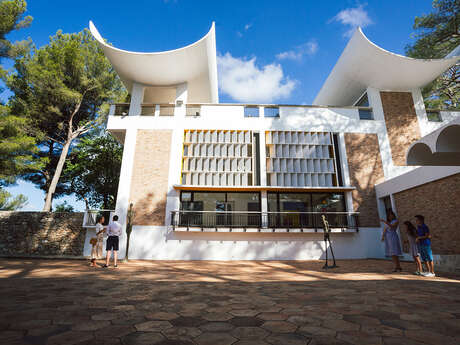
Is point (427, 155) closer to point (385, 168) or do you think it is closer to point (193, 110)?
point (385, 168)

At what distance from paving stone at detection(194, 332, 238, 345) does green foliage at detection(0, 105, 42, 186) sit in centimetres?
1554

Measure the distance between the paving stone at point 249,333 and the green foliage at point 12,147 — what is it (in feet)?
51.5

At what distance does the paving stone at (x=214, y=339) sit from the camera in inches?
72.1

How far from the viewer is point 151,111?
1339 centimetres

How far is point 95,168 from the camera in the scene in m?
18.4

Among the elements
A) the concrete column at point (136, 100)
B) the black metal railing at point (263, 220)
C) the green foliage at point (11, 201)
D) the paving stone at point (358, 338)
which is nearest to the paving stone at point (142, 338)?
the paving stone at point (358, 338)

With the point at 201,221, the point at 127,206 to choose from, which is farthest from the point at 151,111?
the point at 201,221

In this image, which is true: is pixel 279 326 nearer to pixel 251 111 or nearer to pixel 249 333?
pixel 249 333

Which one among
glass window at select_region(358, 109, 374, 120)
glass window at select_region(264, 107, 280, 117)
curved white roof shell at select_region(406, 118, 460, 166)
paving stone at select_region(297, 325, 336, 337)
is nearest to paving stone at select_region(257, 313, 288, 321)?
paving stone at select_region(297, 325, 336, 337)

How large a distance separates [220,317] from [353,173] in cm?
1211

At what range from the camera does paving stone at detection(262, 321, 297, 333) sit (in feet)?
6.90

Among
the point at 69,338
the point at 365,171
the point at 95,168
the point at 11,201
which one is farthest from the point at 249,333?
the point at 11,201

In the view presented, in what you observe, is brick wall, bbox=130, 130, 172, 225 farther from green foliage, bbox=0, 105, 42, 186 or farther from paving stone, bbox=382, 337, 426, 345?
paving stone, bbox=382, 337, 426, 345

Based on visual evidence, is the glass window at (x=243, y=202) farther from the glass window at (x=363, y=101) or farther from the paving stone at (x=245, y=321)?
the glass window at (x=363, y=101)
